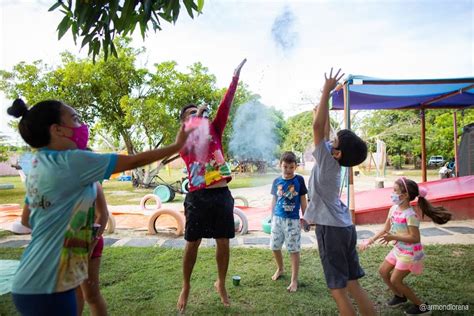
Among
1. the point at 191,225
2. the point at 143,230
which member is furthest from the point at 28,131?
the point at 143,230

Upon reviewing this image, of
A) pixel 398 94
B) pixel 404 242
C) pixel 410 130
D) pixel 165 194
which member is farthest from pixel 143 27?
pixel 410 130

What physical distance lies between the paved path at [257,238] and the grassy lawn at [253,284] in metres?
0.57

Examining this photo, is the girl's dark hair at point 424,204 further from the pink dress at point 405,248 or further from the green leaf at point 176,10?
the green leaf at point 176,10

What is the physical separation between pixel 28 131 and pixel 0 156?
19309mm

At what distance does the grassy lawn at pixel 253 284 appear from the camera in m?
3.12

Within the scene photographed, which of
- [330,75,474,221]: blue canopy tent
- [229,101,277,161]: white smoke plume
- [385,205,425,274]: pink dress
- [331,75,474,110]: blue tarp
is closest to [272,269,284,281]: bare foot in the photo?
[385,205,425,274]: pink dress

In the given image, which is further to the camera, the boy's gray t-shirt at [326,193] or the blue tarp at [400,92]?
the blue tarp at [400,92]

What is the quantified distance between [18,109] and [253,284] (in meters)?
2.80

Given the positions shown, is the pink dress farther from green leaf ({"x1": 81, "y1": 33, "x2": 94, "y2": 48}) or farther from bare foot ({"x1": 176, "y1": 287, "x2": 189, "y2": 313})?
green leaf ({"x1": 81, "y1": 33, "x2": 94, "y2": 48})

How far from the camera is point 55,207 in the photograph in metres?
1.60

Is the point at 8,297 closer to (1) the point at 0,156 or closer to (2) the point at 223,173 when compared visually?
(2) the point at 223,173

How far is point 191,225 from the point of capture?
10.3 ft

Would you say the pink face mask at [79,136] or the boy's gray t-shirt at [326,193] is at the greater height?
the pink face mask at [79,136]

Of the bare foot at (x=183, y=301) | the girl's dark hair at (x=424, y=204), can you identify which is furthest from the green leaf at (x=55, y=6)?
the girl's dark hair at (x=424, y=204)
